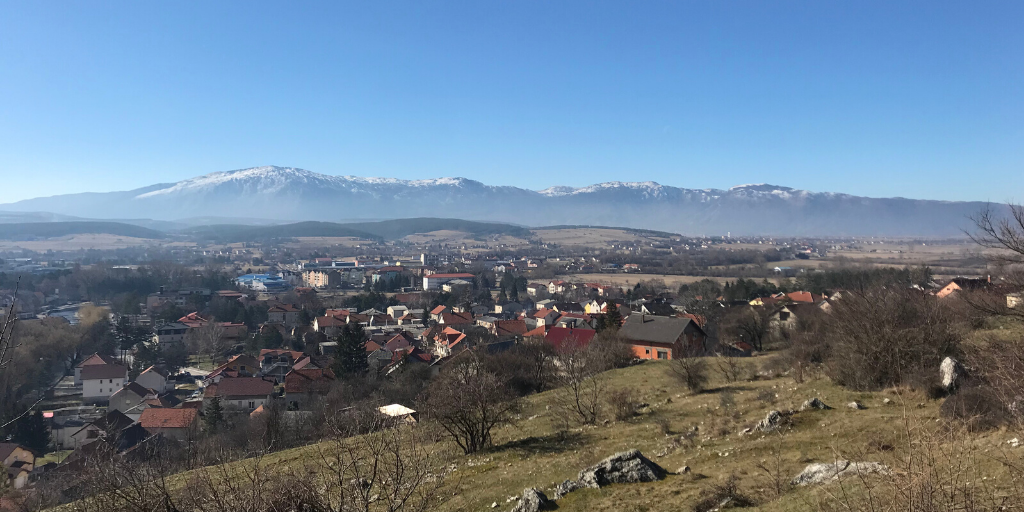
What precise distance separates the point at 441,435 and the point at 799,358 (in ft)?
39.5

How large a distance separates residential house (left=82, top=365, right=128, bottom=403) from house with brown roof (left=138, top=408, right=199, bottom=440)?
12070 mm

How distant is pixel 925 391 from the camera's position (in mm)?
11547

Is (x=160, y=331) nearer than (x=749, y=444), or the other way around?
(x=749, y=444)

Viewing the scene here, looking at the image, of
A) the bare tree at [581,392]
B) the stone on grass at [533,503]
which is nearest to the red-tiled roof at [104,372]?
the bare tree at [581,392]

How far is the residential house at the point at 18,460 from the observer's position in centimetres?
2161

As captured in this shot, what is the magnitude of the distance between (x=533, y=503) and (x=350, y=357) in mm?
27024

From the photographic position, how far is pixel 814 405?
12.4 meters

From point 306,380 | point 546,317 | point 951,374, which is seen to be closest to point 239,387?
point 306,380

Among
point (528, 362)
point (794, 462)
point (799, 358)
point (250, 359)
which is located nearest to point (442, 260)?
point (250, 359)

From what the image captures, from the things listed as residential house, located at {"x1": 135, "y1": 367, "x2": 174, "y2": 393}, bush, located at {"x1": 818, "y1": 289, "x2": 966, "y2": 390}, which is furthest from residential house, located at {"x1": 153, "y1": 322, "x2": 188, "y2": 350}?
bush, located at {"x1": 818, "y1": 289, "x2": 966, "y2": 390}

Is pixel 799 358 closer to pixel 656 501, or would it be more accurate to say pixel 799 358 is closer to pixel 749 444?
pixel 749 444

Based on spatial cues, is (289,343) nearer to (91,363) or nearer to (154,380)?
(154,380)

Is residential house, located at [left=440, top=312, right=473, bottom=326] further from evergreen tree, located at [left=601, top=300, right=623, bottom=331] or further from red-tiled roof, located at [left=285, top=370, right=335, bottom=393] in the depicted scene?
red-tiled roof, located at [left=285, top=370, right=335, bottom=393]

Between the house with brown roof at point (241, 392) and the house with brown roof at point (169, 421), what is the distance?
2.82m
